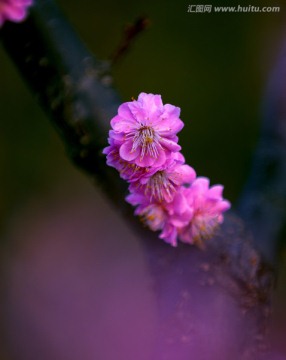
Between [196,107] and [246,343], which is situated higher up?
[196,107]

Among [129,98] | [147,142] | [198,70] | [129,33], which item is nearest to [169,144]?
[147,142]

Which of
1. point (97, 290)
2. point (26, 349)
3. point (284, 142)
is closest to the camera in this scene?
point (284, 142)

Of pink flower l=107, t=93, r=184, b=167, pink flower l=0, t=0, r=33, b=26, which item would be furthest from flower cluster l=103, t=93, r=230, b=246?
pink flower l=0, t=0, r=33, b=26

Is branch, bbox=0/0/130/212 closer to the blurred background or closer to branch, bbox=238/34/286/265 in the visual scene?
branch, bbox=238/34/286/265

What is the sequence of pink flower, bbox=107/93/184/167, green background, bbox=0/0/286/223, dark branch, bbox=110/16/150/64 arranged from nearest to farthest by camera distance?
pink flower, bbox=107/93/184/167, dark branch, bbox=110/16/150/64, green background, bbox=0/0/286/223

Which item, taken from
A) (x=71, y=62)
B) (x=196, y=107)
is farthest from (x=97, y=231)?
(x=71, y=62)

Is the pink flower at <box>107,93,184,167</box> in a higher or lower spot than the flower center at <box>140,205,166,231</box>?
higher

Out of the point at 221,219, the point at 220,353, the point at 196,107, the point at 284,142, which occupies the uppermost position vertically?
the point at 196,107

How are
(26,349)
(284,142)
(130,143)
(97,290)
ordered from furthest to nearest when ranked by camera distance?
(97,290) → (26,349) → (284,142) → (130,143)

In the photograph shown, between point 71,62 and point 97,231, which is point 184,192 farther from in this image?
point 97,231
